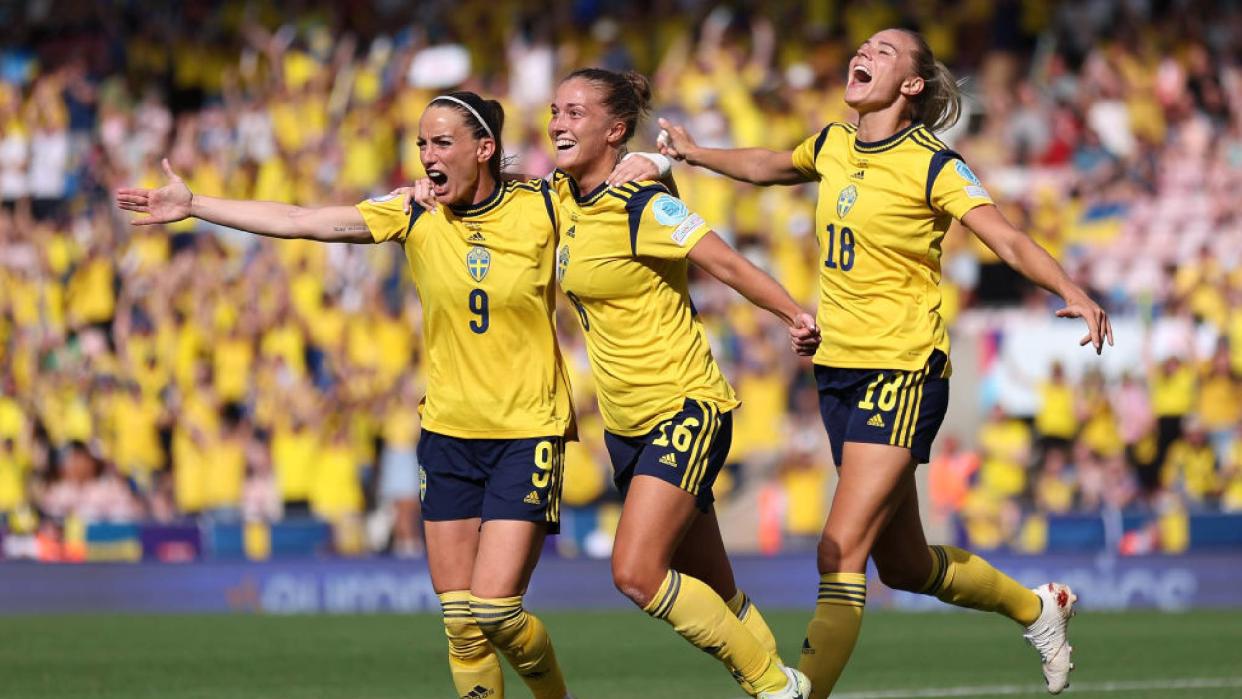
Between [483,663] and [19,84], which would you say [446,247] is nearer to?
[483,663]

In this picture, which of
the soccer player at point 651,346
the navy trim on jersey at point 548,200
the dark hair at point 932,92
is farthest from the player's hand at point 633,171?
the dark hair at point 932,92

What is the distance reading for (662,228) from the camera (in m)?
7.09

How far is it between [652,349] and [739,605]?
1093 mm

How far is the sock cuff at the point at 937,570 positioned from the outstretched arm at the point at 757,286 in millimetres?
1249

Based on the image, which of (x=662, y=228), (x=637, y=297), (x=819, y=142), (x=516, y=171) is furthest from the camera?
(x=516, y=171)

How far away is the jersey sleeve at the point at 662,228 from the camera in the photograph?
706cm

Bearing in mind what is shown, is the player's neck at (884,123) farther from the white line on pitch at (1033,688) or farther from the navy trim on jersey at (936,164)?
the white line on pitch at (1033,688)

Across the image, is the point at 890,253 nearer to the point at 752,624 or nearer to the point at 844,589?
the point at 844,589

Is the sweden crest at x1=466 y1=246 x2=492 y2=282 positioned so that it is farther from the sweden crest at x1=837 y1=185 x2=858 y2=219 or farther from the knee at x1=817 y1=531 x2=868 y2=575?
the knee at x1=817 y1=531 x2=868 y2=575

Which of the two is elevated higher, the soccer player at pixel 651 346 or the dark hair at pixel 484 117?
the dark hair at pixel 484 117

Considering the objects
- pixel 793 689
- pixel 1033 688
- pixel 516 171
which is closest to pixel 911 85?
pixel 793 689

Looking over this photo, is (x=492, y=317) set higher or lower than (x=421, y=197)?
lower

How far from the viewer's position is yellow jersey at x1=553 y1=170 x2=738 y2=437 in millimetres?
7125

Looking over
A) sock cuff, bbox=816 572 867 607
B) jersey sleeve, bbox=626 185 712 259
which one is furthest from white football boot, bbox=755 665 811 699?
jersey sleeve, bbox=626 185 712 259
